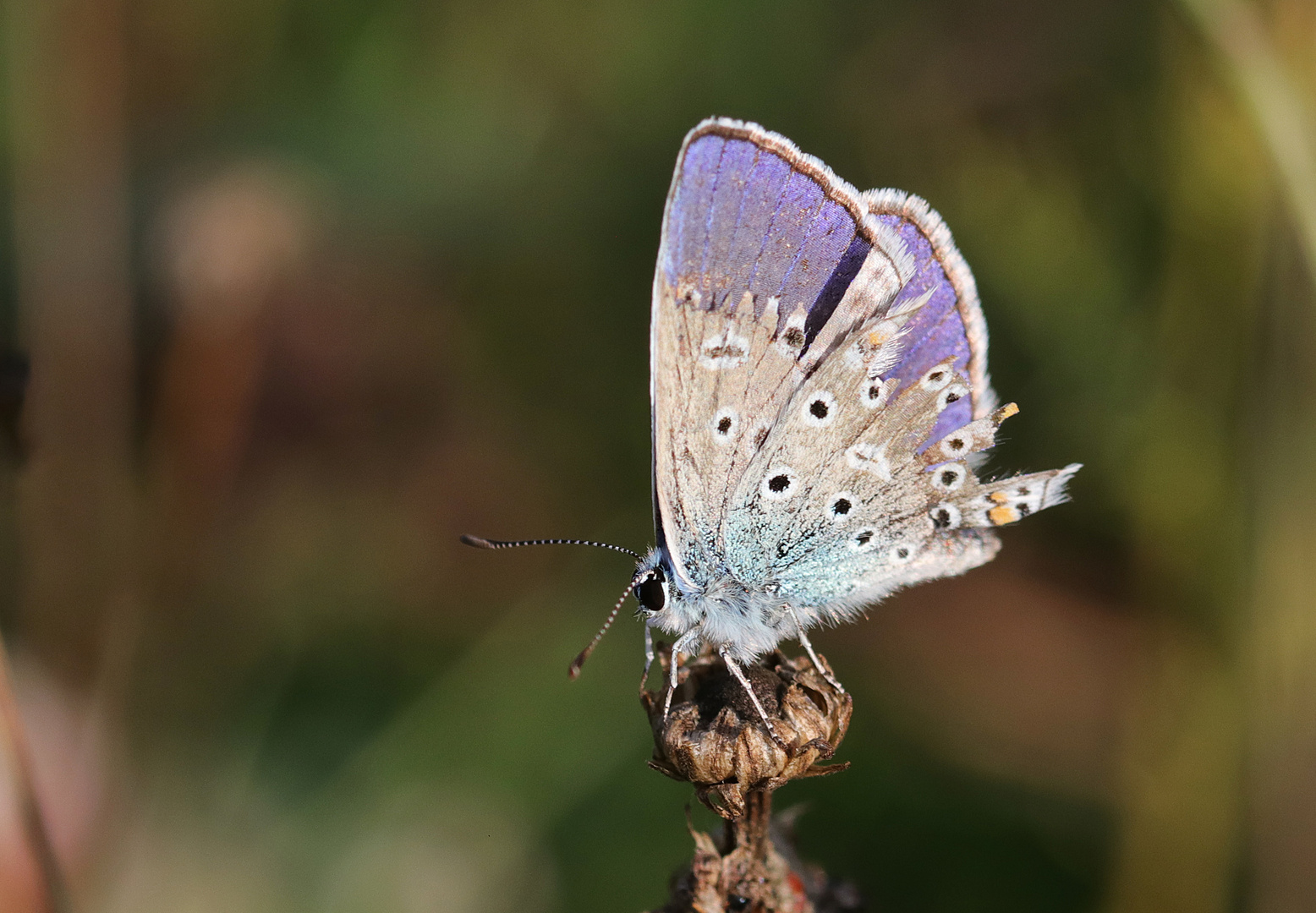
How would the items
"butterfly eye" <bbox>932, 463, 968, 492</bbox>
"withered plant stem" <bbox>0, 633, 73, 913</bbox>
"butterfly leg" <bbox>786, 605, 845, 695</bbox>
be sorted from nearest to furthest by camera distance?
"withered plant stem" <bbox>0, 633, 73, 913</bbox> < "butterfly leg" <bbox>786, 605, 845, 695</bbox> < "butterfly eye" <bbox>932, 463, 968, 492</bbox>

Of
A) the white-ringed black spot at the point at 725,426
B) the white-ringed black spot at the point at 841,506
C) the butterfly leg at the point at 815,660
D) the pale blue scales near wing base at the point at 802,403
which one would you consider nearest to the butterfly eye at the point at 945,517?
the pale blue scales near wing base at the point at 802,403

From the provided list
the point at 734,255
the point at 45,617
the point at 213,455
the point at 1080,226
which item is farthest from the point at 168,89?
the point at 1080,226

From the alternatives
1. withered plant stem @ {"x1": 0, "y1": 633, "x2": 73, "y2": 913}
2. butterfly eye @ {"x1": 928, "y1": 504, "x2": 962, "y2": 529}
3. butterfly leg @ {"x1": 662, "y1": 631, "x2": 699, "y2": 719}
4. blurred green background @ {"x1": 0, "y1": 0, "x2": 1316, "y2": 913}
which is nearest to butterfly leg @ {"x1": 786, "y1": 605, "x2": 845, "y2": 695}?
butterfly leg @ {"x1": 662, "y1": 631, "x2": 699, "y2": 719}

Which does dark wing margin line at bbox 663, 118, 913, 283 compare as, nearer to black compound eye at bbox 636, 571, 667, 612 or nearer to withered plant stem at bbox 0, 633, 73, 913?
black compound eye at bbox 636, 571, 667, 612

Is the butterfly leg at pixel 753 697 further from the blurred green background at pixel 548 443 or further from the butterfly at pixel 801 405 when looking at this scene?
the blurred green background at pixel 548 443

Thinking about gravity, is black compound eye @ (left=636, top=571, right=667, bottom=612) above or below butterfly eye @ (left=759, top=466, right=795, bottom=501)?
below

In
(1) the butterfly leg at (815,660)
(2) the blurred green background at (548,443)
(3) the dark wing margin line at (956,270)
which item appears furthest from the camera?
(2) the blurred green background at (548,443)

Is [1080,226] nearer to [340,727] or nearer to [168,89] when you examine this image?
[340,727]

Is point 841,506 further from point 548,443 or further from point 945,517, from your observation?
point 548,443
